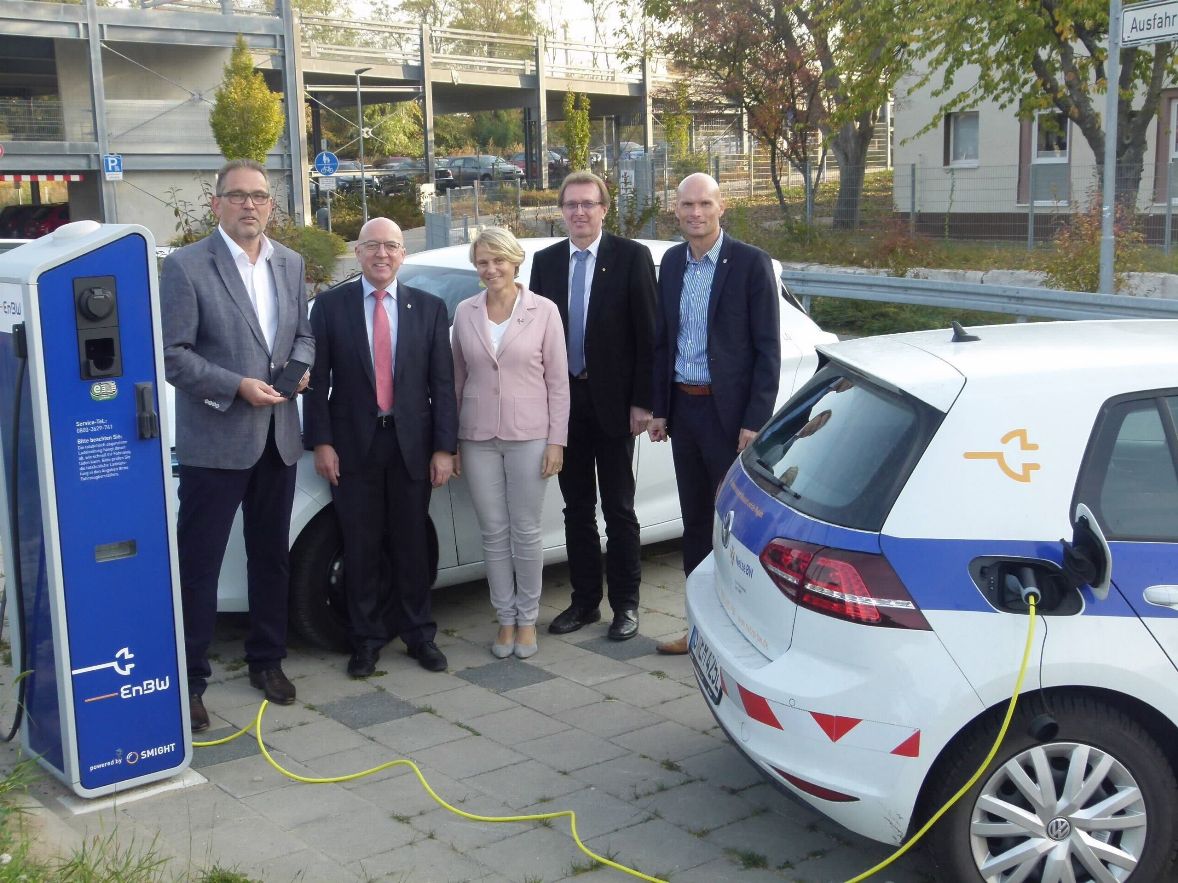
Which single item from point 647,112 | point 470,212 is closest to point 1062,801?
point 470,212

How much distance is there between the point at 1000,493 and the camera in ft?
10.9

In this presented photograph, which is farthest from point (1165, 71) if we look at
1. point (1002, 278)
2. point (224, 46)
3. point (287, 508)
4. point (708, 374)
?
point (224, 46)

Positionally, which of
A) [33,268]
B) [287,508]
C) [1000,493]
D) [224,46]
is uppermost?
[224,46]

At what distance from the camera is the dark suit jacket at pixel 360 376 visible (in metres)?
5.38

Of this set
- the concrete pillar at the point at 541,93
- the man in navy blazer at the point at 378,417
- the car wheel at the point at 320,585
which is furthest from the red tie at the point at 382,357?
the concrete pillar at the point at 541,93

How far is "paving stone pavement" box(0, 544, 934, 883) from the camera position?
12.6ft

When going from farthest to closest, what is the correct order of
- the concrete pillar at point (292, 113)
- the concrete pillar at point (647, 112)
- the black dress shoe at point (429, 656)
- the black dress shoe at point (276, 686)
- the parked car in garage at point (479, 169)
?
the concrete pillar at point (647, 112)
the parked car in garage at point (479, 169)
the concrete pillar at point (292, 113)
the black dress shoe at point (429, 656)
the black dress shoe at point (276, 686)

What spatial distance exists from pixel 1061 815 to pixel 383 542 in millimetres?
3283

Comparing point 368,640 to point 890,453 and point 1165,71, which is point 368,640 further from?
point 1165,71

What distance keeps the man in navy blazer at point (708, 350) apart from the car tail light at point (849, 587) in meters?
1.90

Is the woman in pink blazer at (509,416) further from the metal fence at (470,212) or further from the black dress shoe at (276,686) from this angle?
the metal fence at (470,212)

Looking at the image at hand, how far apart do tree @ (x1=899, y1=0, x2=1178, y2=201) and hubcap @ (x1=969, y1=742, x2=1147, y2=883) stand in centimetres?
1607

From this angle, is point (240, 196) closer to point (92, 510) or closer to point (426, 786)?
point (92, 510)

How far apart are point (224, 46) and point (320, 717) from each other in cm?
3383
